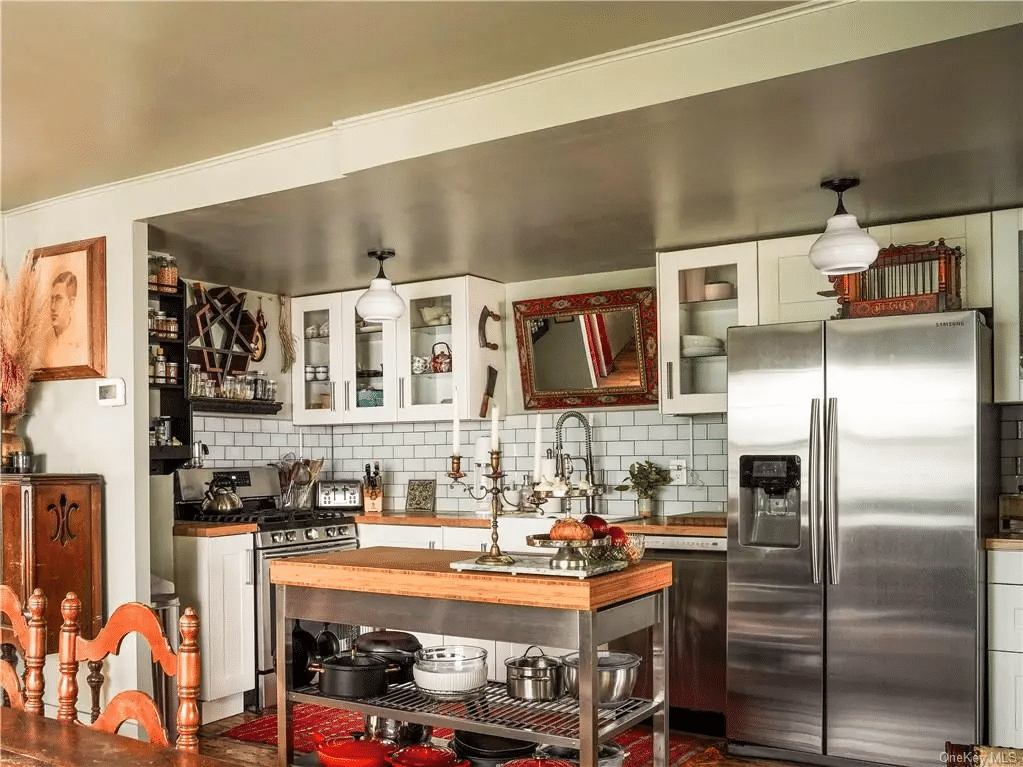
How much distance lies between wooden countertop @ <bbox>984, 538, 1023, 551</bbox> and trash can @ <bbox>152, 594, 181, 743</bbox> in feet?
11.6

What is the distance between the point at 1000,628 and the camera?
12.7 feet

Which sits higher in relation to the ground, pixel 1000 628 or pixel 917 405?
pixel 917 405

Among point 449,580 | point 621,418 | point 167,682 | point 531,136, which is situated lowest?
point 167,682

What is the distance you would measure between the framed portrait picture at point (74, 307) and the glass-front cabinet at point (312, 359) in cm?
188

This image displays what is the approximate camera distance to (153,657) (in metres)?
2.32

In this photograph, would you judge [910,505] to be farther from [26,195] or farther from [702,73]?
[26,195]

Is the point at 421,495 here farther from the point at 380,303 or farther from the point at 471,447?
the point at 380,303

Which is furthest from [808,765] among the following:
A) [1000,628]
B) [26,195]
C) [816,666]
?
[26,195]

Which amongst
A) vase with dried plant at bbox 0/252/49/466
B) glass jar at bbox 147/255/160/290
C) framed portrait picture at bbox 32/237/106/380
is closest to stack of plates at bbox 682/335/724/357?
glass jar at bbox 147/255/160/290

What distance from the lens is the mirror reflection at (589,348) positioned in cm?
547

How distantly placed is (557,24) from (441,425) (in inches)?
151

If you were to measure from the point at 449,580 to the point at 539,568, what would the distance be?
29cm

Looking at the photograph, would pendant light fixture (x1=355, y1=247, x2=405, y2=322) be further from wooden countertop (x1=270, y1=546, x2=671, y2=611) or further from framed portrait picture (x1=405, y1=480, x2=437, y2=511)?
framed portrait picture (x1=405, y1=480, x2=437, y2=511)

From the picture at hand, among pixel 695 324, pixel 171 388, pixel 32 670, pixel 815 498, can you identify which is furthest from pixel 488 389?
pixel 32 670
